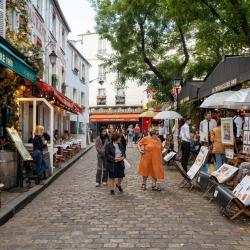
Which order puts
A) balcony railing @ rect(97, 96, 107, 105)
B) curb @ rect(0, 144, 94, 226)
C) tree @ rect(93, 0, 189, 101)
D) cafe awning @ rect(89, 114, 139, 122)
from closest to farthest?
curb @ rect(0, 144, 94, 226) < tree @ rect(93, 0, 189, 101) < cafe awning @ rect(89, 114, 139, 122) < balcony railing @ rect(97, 96, 107, 105)

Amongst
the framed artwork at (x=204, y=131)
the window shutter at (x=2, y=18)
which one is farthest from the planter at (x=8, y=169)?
the framed artwork at (x=204, y=131)

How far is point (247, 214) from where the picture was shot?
24.1 ft

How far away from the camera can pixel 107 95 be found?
4869cm

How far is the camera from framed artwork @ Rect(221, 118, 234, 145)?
10.3 m

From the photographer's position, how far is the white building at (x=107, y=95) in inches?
1848

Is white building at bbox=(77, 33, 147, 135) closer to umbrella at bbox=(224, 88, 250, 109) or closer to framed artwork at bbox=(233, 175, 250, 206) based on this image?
umbrella at bbox=(224, 88, 250, 109)

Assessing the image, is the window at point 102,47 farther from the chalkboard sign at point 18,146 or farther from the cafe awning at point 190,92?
the chalkboard sign at point 18,146

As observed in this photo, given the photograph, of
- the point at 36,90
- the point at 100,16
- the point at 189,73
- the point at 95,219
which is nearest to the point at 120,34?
the point at 100,16

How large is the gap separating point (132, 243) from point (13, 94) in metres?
6.79

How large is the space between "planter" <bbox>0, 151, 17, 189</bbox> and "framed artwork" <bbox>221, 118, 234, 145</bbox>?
5184 millimetres

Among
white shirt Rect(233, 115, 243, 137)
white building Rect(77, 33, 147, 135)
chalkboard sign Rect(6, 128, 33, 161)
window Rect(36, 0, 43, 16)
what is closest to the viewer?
chalkboard sign Rect(6, 128, 33, 161)

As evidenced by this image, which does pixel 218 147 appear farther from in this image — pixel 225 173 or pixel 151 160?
pixel 225 173

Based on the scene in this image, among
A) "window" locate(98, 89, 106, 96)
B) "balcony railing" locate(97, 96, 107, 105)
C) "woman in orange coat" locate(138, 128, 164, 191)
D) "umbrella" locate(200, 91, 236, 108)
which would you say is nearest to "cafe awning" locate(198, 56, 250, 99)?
"umbrella" locate(200, 91, 236, 108)

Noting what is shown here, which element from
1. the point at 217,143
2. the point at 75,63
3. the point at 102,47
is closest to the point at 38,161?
the point at 217,143
